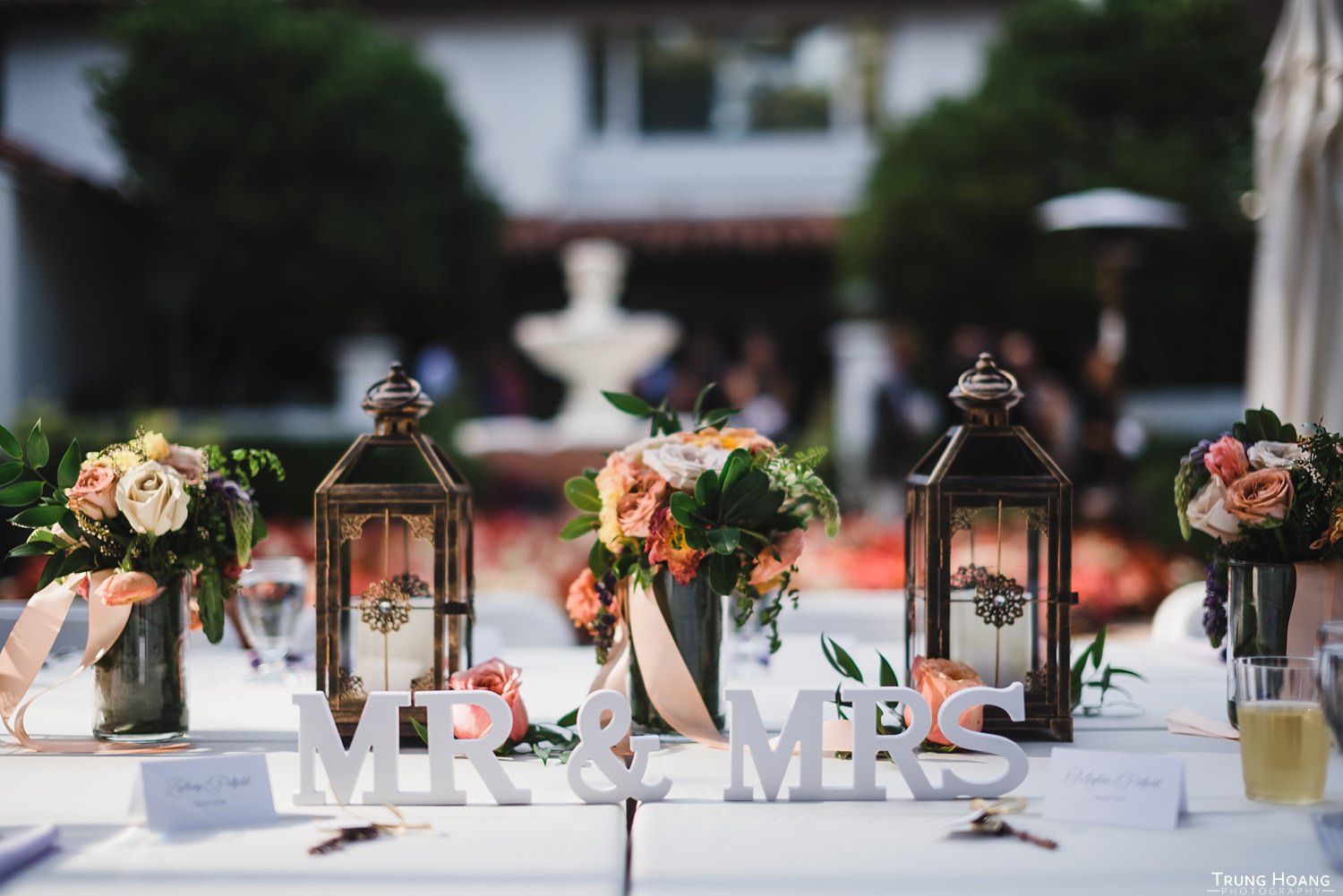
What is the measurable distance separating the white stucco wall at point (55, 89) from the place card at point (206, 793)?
1219cm

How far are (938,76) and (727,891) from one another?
11.8 metres

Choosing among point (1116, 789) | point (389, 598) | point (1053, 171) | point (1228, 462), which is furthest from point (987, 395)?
point (1053, 171)

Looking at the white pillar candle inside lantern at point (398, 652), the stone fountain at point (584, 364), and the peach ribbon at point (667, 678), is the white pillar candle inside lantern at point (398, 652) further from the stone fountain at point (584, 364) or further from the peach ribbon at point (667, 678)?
the stone fountain at point (584, 364)

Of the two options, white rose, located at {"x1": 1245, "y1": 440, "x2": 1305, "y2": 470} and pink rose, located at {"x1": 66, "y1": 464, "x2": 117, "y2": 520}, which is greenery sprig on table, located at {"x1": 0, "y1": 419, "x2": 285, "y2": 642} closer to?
pink rose, located at {"x1": 66, "y1": 464, "x2": 117, "y2": 520}

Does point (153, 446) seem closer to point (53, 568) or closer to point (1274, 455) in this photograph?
point (53, 568)

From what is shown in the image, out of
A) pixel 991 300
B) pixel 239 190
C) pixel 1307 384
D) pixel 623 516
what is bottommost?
pixel 623 516

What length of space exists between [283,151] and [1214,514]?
8.31 m

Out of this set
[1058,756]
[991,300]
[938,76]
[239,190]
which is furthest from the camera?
[938,76]

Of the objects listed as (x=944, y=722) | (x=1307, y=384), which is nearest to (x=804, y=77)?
(x=1307, y=384)

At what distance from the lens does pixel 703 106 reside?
39.8 ft

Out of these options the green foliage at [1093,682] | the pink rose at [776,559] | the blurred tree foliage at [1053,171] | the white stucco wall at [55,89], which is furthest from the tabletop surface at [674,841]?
the white stucco wall at [55,89]

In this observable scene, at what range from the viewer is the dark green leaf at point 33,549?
4.86ft

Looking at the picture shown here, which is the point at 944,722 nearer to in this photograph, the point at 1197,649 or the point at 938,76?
the point at 1197,649

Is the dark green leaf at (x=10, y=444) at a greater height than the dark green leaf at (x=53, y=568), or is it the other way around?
the dark green leaf at (x=10, y=444)
